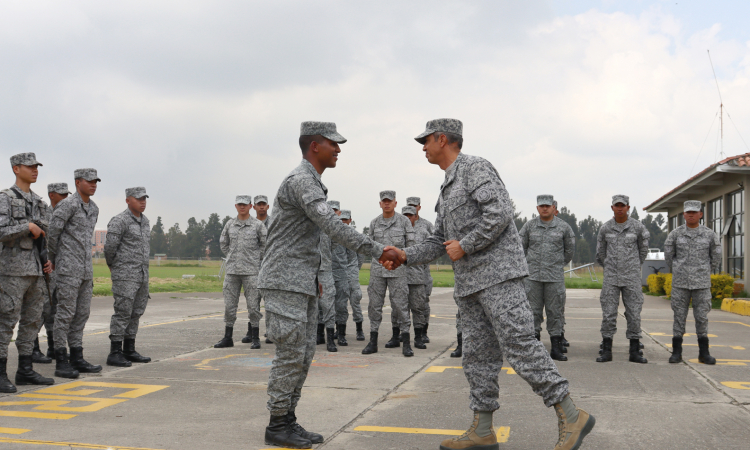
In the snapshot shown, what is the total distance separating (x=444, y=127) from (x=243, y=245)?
5.18m

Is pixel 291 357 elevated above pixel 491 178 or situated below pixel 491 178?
below

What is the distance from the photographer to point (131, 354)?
7004 millimetres

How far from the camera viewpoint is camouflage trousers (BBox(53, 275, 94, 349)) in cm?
623

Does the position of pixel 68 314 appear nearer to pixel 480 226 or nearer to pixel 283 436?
pixel 283 436

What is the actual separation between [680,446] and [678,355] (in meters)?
3.84

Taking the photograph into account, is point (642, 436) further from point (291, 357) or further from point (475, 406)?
point (291, 357)

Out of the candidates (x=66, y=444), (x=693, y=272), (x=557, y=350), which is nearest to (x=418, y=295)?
(x=557, y=350)

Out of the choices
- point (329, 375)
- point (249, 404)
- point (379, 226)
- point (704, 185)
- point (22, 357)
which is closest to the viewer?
point (249, 404)

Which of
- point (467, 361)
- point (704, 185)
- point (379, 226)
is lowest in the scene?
point (467, 361)

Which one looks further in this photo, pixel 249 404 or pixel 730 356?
pixel 730 356

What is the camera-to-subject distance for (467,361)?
13.0 feet

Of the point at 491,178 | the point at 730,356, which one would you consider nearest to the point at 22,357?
the point at 491,178

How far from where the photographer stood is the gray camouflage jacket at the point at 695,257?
7.48 metres

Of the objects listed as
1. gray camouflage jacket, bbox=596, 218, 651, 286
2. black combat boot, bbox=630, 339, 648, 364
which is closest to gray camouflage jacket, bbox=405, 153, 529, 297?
black combat boot, bbox=630, 339, 648, 364
